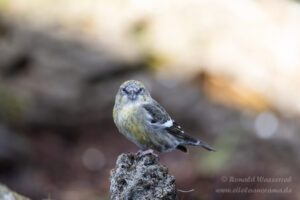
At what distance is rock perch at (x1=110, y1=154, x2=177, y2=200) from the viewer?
5.14 metres

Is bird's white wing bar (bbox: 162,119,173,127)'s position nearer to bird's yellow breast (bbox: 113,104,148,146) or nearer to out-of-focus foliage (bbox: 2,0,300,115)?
bird's yellow breast (bbox: 113,104,148,146)

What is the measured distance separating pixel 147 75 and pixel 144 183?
11.6m

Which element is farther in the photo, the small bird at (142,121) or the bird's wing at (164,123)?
the bird's wing at (164,123)

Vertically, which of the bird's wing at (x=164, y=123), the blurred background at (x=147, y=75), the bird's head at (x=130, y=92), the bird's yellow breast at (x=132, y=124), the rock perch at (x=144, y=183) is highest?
the blurred background at (x=147, y=75)

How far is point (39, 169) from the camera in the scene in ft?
49.5

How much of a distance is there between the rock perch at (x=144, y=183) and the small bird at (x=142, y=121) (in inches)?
43.3

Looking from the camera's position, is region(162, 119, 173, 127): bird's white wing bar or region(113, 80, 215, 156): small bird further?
region(162, 119, 173, 127): bird's white wing bar

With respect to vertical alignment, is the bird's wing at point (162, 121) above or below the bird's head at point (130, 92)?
below

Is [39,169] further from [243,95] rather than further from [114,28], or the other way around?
[243,95]

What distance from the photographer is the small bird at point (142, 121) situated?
6.46 meters

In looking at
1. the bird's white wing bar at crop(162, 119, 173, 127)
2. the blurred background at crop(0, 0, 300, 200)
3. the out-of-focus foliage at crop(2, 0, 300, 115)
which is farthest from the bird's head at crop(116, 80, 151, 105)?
the out-of-focus foliage at crop(2, 0, 300, 115)

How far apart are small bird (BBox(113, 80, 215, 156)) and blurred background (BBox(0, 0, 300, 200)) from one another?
345 inches

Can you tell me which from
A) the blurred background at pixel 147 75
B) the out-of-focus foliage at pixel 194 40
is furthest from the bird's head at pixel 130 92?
the out-of-focus foliage at pixel 194 40

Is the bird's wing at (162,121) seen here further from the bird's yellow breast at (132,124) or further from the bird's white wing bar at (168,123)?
the bird's yellow breast at (132,124)
